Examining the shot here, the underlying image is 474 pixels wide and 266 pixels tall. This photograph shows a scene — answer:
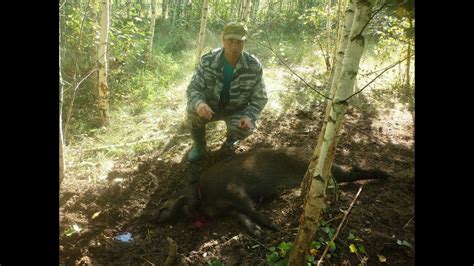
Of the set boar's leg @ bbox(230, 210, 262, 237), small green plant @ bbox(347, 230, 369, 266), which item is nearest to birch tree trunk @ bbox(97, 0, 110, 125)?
boar's leg @ bbox(230, 210, 262, 237)

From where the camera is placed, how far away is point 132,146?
5.20 m

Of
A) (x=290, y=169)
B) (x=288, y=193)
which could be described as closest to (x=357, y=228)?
(x=288, y=193)

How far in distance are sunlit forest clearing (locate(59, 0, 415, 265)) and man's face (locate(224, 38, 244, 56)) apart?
744 mm

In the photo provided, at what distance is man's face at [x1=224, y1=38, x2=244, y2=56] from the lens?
4379 millimetres

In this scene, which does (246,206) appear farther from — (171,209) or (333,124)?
(333,124)

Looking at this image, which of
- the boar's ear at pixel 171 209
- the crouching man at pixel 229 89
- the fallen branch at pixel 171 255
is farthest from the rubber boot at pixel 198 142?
the fallen branch at pixel 171 255

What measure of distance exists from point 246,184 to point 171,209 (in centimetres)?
84

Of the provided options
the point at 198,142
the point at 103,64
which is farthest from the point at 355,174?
the point at 103,64

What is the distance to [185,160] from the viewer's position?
15.8 feet

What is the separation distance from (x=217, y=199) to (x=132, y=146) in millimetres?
1890

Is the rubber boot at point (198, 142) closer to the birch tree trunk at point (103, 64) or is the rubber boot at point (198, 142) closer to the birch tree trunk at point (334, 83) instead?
the birch tree trunk at point (334, 83)

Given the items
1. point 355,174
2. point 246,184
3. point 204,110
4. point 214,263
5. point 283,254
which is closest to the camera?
point 283,254

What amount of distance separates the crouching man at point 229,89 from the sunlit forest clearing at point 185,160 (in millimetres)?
357

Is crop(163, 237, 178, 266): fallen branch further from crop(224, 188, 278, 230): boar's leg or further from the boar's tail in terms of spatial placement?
the boar's tail
